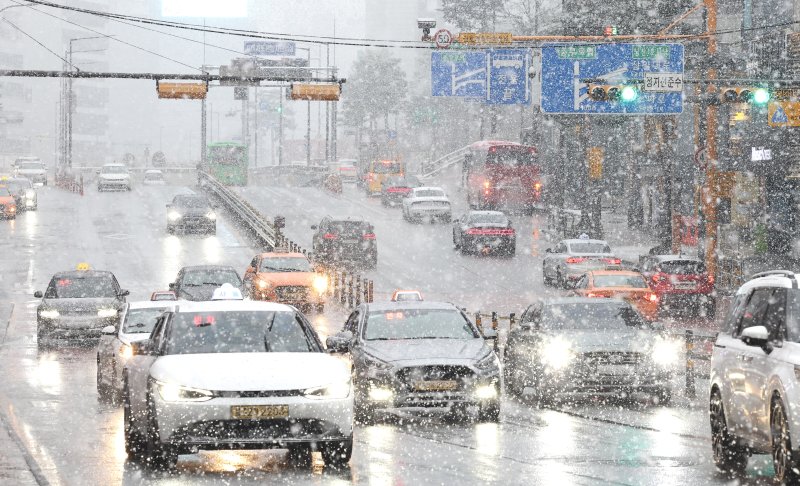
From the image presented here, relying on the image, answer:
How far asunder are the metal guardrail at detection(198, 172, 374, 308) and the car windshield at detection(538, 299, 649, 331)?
53.8 ft

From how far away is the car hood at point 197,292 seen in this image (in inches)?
1383

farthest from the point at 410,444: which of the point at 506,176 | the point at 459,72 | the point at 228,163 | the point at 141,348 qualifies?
the point at 228,163

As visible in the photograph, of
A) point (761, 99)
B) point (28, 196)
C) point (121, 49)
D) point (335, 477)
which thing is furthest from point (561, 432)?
point (121, 49)

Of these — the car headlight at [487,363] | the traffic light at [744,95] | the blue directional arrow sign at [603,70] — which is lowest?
the car headlight at [487,363]

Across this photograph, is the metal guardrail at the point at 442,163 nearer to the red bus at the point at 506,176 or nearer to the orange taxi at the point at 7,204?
the red bus at the point at 506,176

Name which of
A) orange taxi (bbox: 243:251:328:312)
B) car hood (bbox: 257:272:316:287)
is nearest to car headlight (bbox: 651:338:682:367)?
orange taxi (bbox: 243:251:328:312)

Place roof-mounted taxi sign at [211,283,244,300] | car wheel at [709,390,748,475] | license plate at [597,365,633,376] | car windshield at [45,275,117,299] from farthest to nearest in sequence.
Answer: car windshield at [45,275,117,299]
license plate at [597,365,633,376]
roof-mounted taxi sign at [211,283,244,300]
car wheel at [709,390,748,475]

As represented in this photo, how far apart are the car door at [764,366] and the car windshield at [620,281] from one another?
901 inches

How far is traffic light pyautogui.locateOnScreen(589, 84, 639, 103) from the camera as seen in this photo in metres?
33.5

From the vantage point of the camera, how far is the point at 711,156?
3844 cm

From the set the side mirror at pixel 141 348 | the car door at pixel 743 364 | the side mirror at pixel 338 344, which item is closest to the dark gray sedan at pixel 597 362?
the side mirror at pixel 338 344

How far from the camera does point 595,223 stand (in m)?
58.2

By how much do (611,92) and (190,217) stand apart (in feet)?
102

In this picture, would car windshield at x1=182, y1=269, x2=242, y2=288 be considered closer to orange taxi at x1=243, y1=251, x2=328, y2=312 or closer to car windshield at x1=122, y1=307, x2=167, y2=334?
orange taxi at x1=243, y1=251, x2=328, y2=312
